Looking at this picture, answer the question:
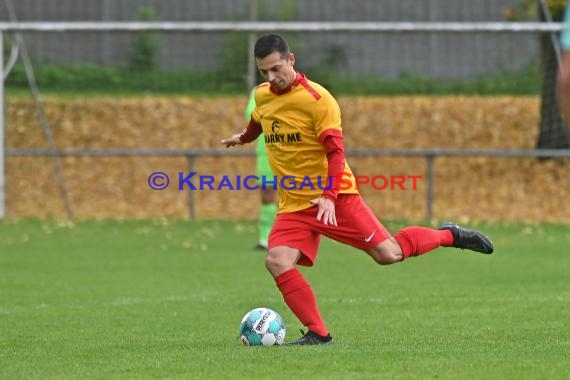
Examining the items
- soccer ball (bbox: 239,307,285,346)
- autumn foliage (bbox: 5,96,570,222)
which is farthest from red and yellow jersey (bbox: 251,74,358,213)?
autumn foliage (bbox: 5,96,570,222)

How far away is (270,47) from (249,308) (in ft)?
10.0

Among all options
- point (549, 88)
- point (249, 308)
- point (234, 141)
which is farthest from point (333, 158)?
point (549, 88)

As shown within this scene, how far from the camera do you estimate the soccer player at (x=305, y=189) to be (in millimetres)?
7520

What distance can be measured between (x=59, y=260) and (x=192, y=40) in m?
9.06

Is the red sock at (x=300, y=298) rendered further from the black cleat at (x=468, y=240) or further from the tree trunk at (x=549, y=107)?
the tree trunk at (x=549, y=107)

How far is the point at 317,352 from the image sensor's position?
7078 mm

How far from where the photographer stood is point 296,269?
763 centimetres

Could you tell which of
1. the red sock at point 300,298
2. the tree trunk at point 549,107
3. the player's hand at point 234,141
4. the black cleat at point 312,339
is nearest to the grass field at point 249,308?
the black cleat at point 312,339

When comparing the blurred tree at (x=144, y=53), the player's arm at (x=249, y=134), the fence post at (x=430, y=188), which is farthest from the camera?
the blurred tree at (x=144, y=53)

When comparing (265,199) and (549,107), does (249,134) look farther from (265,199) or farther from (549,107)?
(549,107)

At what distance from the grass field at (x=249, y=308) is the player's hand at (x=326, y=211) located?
0.76m

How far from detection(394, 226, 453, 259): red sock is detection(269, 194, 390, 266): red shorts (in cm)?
19

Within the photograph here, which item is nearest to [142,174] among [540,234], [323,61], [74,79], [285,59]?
[74,79]

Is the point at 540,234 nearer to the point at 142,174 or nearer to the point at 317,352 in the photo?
the point at 142,174
